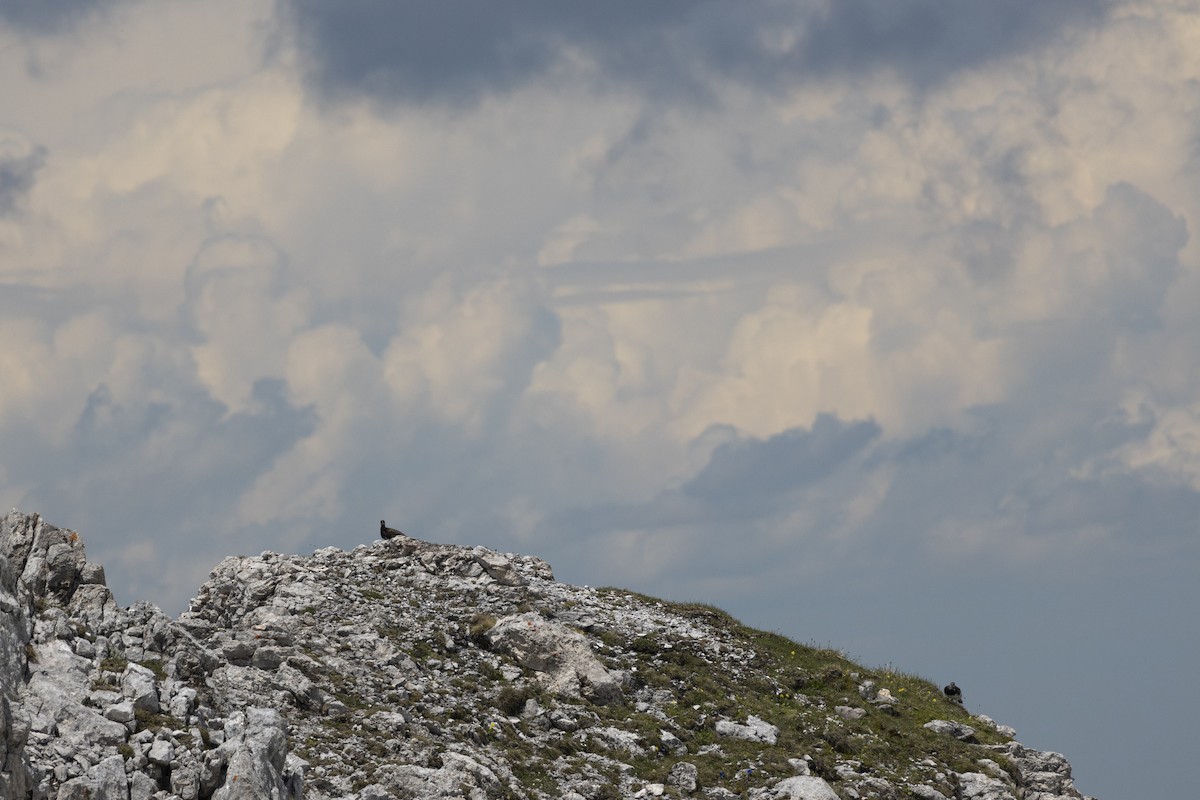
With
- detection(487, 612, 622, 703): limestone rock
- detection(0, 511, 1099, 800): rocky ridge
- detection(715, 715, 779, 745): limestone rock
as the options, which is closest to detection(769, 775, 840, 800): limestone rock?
detection(0, 511, 1099, 800): rocky ridge

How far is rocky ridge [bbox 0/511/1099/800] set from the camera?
31.9m

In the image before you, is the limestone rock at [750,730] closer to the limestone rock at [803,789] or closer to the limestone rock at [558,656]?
the limestone rock at [803,789]

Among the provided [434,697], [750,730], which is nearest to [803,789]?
[750,730]

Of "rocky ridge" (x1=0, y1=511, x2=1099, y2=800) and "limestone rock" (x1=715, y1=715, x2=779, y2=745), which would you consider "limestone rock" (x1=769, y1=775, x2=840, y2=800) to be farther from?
"limestone rock" (x1=715, y1=715, x2=779, y2=745)

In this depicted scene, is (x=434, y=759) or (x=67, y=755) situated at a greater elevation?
(x=434, y=759)

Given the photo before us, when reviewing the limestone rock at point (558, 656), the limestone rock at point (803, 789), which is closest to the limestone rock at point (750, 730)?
the limestone rock at point (803, 789)

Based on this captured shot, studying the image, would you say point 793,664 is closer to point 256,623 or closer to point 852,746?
point 852,746

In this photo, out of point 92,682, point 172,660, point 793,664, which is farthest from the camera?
point 793,664

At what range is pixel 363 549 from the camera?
57.9 m

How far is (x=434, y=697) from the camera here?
44.6 metres

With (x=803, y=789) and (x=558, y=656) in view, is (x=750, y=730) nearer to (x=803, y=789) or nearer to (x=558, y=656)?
(x=803, y=789)

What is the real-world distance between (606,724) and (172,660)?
51.8 ft

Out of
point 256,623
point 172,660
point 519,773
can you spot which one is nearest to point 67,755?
point 172,660

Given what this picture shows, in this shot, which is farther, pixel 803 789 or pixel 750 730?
pixel 750 730
